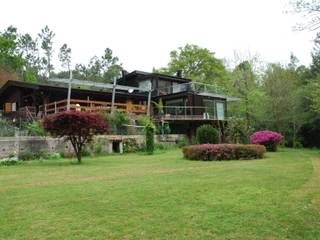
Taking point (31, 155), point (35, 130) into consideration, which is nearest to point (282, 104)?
point (35, 130)

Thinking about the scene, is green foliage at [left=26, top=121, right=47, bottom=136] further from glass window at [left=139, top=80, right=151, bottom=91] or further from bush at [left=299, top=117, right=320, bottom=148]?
bush at [left=299, top=117, right=320, bottom=148]

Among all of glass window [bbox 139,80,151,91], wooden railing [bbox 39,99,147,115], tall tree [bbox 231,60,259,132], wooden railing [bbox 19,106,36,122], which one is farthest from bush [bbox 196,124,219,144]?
glass window [bbox 139,80,151,91]

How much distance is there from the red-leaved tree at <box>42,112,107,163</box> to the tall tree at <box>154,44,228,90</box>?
104 feet

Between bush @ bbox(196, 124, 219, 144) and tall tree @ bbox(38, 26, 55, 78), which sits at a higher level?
tall tree @ bbox(38, 26, 55, 78)

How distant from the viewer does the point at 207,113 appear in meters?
30.3

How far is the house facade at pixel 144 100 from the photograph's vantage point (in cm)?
2609

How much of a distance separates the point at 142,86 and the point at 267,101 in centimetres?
1239

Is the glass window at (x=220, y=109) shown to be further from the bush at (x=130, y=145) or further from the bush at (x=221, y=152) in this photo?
the bush at (x=221, y=152)

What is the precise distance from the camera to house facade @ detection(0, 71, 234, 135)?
85.6 ft

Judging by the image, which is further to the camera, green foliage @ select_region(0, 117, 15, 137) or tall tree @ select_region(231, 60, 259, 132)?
tall tree @ select_region(231, 60, 259, 132)

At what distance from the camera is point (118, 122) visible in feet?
74.9

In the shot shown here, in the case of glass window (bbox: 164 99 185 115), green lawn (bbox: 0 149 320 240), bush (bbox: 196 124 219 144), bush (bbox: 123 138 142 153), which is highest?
glass window (bbox: 164 99 185 115)

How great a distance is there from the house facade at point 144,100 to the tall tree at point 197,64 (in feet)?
40.7

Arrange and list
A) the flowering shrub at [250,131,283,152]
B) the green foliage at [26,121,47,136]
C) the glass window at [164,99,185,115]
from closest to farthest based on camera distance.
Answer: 1. the green foliage at [26,121,47,136]
2. the flowering shrub at [250,131,283,152]
3. the glass window at [164,99,185,115]
